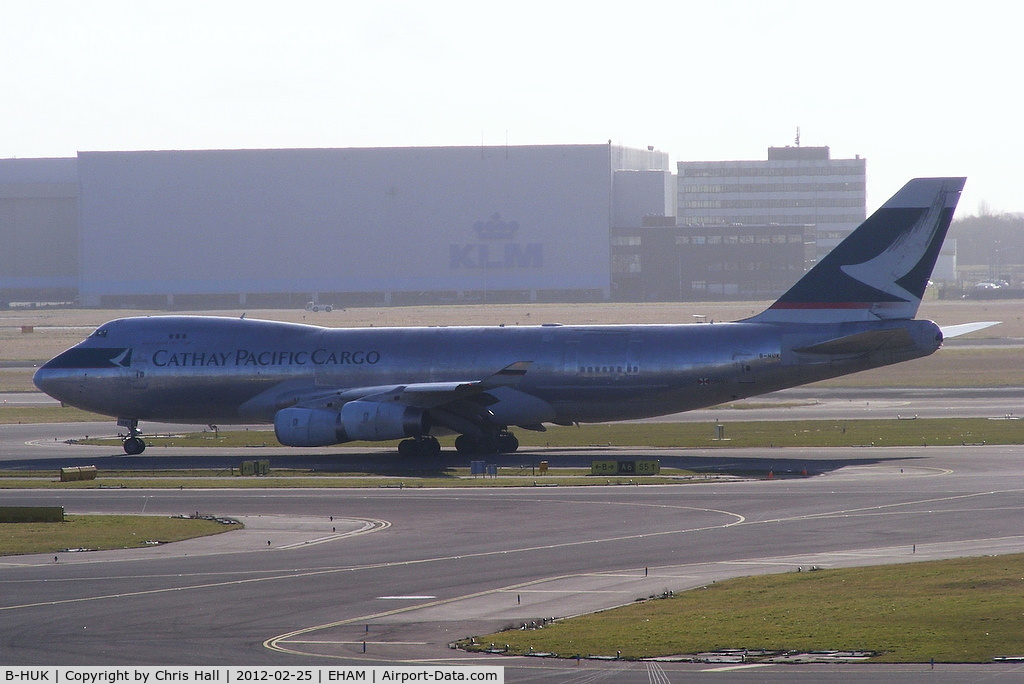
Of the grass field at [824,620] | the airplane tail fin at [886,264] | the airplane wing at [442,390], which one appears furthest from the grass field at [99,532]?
the airplane tail fin at [886,264]

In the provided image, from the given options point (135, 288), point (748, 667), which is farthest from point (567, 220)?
point (748, 667)

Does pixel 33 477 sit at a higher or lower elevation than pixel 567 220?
lower

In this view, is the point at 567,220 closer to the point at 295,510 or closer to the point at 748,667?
the point at 295,510

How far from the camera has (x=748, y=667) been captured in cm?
Answer: 1714

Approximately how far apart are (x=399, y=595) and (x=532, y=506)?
1163 cm

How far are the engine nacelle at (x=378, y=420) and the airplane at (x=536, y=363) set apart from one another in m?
0.05

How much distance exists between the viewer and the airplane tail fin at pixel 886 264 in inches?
1815

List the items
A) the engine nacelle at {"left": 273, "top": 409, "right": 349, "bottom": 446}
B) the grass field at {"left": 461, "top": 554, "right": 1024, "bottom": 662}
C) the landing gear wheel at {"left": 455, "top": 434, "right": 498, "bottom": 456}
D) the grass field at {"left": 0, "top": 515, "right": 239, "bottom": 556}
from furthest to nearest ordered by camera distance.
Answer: the landing gear wheel at {"left": 455, "top": 434, "right": 498, "bottom": 456}
the engine nacelle at {"left": 273, "top": 409, "right": 349, "bottom": 446}
the grass field at {"left": 0, "top": 515, "right": 239, "bottom": 556}
the grass field at {"left": 461, "top": 554, "right": 1024, "bottom": 662}

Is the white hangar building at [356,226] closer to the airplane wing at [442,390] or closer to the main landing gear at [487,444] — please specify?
the main landing gear at [487,444]

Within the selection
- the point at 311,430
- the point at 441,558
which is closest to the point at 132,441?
the point at 311,430

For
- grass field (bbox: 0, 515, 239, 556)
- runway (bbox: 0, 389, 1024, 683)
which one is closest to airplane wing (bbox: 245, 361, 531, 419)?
runway (bbox: 0, 389, 1024, 683)

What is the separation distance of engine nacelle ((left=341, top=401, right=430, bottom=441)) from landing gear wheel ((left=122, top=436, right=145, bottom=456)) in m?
10.3
